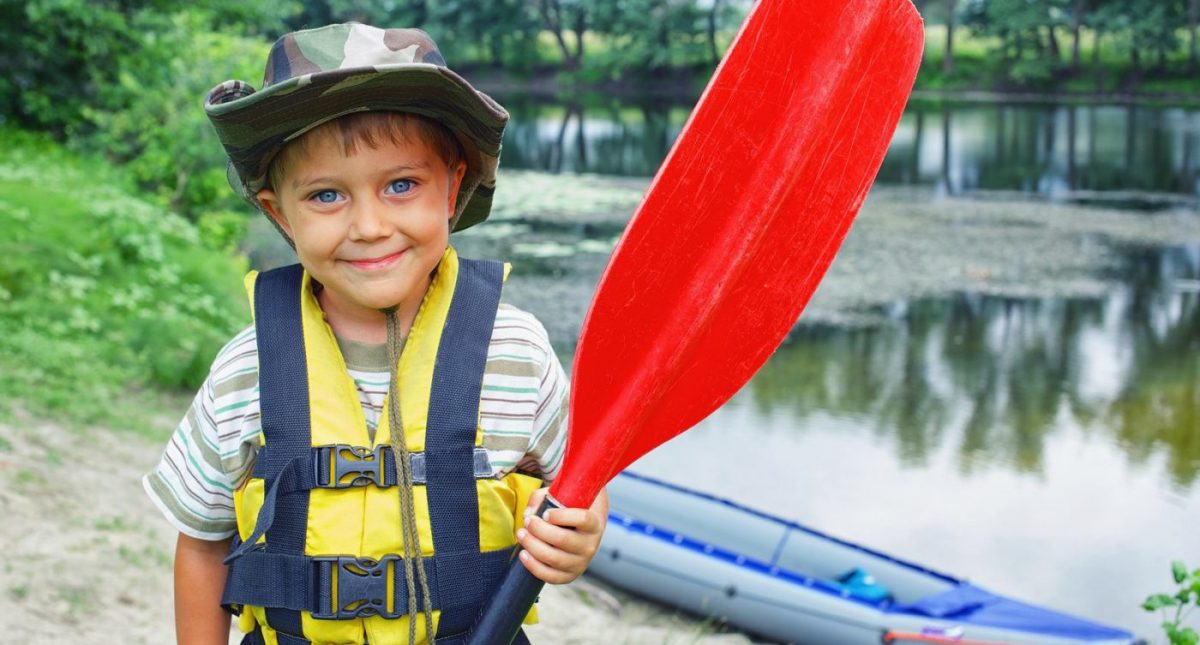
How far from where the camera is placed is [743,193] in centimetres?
146

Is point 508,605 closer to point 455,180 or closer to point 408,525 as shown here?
point 408,525

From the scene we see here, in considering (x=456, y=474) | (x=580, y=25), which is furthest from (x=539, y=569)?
(x=580, y=25)

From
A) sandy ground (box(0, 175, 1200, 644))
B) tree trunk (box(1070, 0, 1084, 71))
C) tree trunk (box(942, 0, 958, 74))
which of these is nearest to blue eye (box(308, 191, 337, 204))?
sandy ground (box(0, 175, 1200, 644))

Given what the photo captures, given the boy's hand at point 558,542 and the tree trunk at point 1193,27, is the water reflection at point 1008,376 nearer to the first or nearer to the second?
the boy's hand at point 558,542

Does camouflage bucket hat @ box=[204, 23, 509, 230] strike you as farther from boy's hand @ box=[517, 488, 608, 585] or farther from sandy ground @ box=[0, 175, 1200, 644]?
sandy ground @ box=[0, 175, 1200, 644]

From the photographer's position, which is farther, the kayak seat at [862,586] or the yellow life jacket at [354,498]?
the kayak seat at [862,586]

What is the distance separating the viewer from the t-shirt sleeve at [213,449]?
1.36 meters

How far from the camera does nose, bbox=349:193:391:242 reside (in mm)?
1306

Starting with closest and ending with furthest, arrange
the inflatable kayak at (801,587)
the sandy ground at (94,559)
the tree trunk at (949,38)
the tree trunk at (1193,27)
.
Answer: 1. the sandy ground at (94,559)
2. the inflatable kayak at (801,587)
3. the tree trunk at (1193,27)
4. the tree trunk at (949,38)

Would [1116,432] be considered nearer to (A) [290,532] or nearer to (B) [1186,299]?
(B) [1186,299]

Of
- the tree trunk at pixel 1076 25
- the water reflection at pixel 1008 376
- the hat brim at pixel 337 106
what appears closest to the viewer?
the hat brim at pixel 337 106

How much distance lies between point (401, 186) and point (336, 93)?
14cm

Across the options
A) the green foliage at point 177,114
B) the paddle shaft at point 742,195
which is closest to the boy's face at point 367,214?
the paddle shaft at point 742,195

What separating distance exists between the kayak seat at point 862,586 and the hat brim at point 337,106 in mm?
3573
